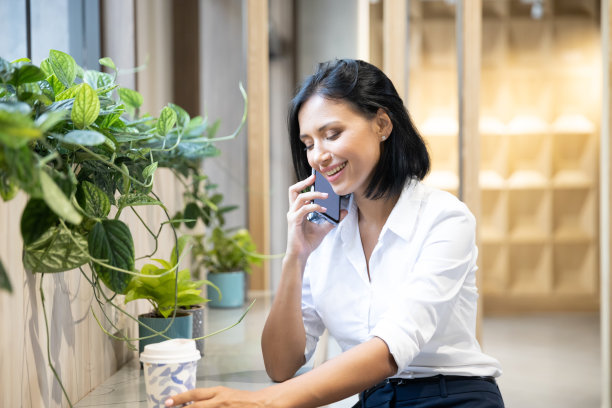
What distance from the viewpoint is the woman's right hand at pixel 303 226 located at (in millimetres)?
1399

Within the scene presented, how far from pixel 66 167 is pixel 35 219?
0.50 ft

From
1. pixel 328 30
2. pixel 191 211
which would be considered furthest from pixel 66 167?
pixel 328 30

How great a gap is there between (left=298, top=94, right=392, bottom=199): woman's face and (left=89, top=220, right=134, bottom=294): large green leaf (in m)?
0.56

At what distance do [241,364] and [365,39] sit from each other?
5.77 ft

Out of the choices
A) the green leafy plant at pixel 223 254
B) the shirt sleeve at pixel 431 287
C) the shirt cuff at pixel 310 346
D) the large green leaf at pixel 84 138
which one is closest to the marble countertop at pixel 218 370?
the shirt cuff at pixel 310 346

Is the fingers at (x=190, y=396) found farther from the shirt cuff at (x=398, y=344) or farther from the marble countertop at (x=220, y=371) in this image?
the shirt cuff at (x=398, y=344)

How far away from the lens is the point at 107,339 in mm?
1331

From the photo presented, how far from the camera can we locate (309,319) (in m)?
1.50

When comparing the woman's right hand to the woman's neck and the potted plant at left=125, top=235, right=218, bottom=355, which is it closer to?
the woman's neck

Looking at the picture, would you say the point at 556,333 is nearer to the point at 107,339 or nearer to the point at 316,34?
the point at 316,34

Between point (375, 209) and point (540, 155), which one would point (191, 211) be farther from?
point (540, 155)

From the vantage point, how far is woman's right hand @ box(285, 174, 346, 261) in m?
1.40

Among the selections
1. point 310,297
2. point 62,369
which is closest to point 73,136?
point 62,369

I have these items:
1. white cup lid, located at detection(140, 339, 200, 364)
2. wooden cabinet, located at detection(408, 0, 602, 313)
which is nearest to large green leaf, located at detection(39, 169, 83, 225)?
white cup lid, located at detection(140, 339, 200, 364)
